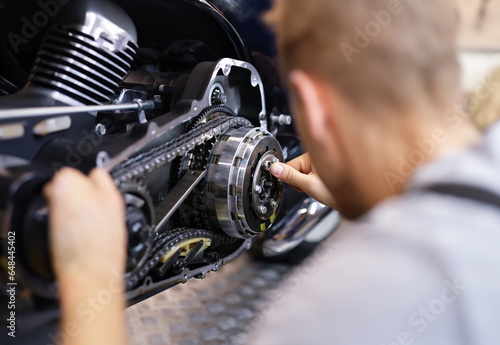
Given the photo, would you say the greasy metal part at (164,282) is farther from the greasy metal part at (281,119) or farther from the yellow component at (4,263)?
the greasy metal part at (281,119)

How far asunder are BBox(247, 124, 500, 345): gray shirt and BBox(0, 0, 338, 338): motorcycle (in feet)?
1.06

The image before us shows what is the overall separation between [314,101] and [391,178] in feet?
0.39

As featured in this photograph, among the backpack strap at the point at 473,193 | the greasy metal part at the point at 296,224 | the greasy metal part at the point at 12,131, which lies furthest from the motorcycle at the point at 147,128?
the backpack strap at the point at 473,193

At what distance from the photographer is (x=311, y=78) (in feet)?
1.95

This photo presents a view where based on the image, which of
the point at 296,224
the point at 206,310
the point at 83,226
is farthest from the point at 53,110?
the point at 206,310

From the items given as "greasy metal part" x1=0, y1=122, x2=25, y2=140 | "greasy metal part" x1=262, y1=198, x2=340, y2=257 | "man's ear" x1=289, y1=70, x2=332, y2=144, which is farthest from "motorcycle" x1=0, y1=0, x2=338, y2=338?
"man's ear" x1=289, y1=70, x2=332, y2=144

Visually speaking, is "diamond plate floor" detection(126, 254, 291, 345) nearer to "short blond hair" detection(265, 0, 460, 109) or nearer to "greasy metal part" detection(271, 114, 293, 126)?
"greasy metal part" detection(271, 114, 293, 126)

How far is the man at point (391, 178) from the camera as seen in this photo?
0.48m

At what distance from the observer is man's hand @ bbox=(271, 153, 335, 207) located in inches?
38.9

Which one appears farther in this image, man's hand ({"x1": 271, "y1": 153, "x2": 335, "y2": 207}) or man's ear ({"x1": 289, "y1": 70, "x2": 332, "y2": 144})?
man's hand ({"x1": 271, "y1": 153, "x2": 335, "y2": 207})

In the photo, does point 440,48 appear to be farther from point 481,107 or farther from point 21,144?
point 21,144

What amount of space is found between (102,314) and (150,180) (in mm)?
305

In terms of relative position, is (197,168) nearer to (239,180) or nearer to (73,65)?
(239,180)

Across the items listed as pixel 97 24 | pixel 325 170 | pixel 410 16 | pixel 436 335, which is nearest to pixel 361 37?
pixel 410 16
